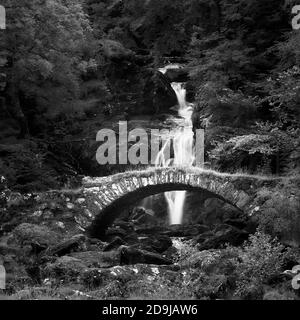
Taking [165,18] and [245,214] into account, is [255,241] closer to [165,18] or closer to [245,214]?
[245,214]

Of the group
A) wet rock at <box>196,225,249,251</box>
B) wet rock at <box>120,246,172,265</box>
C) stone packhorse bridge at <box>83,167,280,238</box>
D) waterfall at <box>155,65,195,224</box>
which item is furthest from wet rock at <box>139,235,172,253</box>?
waterfall at <box>155,65,195,224</box>

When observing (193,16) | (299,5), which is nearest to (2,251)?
(299,5)

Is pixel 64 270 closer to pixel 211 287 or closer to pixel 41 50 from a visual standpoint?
pixel 211 287

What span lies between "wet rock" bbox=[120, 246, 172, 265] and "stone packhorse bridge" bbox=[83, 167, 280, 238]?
3.17 meters

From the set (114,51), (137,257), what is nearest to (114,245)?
(137,257)

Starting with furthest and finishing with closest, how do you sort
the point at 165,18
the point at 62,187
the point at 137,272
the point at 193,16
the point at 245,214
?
1. the point at 165,18
2. the point at 193,16
3. the point at 62,187
4. the point at 245,214
5. the point at 137,272

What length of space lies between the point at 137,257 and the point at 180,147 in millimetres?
8255

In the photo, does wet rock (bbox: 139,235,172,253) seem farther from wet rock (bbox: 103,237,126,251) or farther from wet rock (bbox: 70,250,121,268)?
wet rock (bbox: 70,250,121,268)

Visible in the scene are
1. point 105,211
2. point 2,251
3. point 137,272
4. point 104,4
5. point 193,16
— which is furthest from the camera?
point 104,4

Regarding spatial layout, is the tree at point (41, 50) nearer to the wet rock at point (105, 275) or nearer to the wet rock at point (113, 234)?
the wet rock at point (113, 234)

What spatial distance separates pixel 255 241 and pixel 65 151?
10198mm

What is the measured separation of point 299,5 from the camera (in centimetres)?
1688

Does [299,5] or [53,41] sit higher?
[299,5]

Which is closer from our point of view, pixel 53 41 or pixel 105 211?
pixel 105 211
